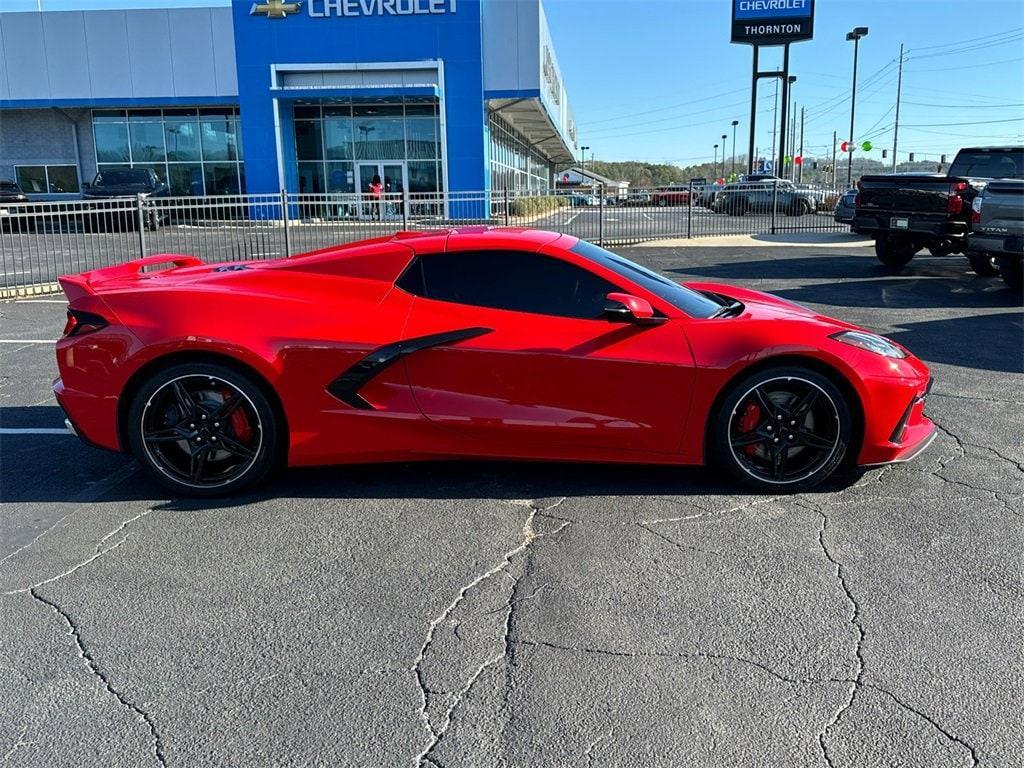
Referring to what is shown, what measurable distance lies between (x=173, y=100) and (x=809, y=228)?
84.4 ft

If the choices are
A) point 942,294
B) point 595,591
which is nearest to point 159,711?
point 595,591

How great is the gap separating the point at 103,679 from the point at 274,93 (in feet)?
100

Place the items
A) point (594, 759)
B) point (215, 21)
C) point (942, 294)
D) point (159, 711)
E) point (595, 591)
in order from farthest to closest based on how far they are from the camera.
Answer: point (215, 21)
point (942, 294)
point (595, 591)
point (159, 711)
point (594, 759)

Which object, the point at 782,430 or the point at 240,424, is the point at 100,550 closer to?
the point at 240,424

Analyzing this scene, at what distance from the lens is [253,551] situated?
3781 millimetres

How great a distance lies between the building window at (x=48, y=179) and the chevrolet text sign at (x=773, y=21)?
3187cm

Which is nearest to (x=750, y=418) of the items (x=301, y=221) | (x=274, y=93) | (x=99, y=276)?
(x=99, y=276)

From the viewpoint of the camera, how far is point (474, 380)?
4266mm

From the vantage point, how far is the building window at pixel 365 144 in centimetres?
3216

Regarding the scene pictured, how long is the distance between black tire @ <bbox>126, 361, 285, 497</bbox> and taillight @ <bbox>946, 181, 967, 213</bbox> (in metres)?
12.1

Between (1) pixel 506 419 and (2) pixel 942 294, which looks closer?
(1) pixel 506 419

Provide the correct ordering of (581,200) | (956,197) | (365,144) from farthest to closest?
(365,144)
(581,200)
(956,197)

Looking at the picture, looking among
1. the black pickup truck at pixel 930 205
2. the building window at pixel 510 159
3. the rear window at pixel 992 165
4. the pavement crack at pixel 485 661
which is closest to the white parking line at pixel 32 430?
the pavement crack at pixel 485 661

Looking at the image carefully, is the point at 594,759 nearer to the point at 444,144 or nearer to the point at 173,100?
the point at 444,144
